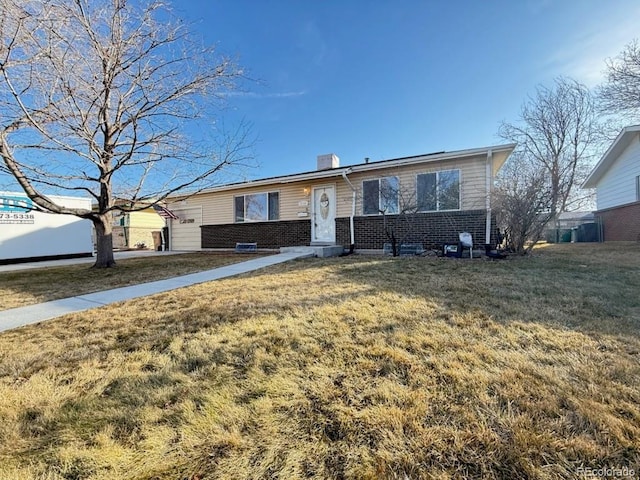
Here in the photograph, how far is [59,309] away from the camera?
14.3 feet

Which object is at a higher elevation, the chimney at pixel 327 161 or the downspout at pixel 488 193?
the chimney at pixel 327 161

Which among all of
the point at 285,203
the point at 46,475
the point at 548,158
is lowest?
the point at 46,475

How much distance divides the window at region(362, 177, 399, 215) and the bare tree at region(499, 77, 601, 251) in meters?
10.7

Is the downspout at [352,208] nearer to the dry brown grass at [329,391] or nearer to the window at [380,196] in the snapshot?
the window at [380,196]

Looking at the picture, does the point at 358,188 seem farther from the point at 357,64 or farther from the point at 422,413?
the point at 422,413

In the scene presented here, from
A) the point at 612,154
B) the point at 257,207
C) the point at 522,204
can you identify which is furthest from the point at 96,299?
the point at 612,154

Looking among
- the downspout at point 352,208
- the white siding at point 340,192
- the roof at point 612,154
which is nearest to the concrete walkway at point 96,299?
the downspout at point 352,208

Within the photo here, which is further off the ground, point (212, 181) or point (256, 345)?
point (212, 181)

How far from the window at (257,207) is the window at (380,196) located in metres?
3.75

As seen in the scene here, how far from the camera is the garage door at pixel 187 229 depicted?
14.5m

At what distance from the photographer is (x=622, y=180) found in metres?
13.2

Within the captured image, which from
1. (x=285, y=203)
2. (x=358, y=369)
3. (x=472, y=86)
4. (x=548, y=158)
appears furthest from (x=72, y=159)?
(x=548, y=158)

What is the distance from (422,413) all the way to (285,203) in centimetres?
1057

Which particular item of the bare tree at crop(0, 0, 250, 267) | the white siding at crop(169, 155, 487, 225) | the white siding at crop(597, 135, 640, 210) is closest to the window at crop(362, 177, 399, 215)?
the white siding at crop(169, 155, 487, 225)
